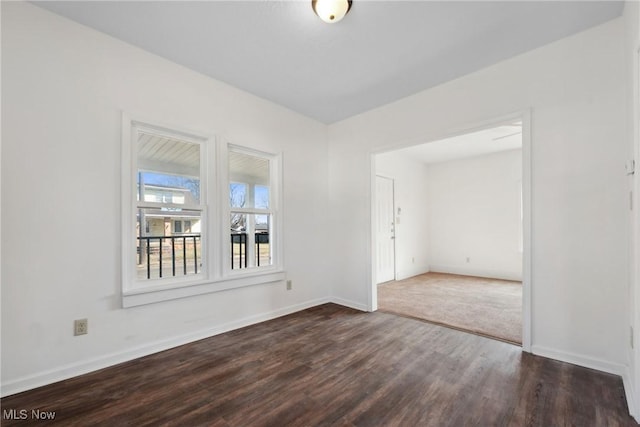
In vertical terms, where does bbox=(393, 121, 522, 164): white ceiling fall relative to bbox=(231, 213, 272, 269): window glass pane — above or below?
above

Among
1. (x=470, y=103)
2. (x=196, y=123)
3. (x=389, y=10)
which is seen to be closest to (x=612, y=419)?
(x=470, y=103)

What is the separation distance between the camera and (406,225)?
5.96 metres

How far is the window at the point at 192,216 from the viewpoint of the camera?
240 centimetres

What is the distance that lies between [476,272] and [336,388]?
5194 millimetres

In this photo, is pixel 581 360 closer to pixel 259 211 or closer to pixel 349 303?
pixel 349 303

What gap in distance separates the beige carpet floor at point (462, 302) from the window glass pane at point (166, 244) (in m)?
2.50

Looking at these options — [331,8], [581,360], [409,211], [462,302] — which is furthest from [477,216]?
[331,8]

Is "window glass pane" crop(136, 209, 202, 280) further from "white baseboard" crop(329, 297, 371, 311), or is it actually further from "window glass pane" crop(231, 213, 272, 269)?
"white baseboard" crop(329, 297, 371, 311)

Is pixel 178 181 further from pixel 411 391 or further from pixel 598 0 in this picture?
pixel 598 0

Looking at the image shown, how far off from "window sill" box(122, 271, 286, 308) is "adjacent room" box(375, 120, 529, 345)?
1832 mm

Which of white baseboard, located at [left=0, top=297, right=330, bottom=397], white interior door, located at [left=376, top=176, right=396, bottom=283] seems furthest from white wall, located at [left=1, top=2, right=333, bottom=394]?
white interior door, located at [left=376, top=176, right=396, bottom=283]

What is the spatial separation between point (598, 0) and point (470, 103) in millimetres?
1045

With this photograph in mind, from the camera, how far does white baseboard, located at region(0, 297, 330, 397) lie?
1866 mm

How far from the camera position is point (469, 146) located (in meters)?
5.23
